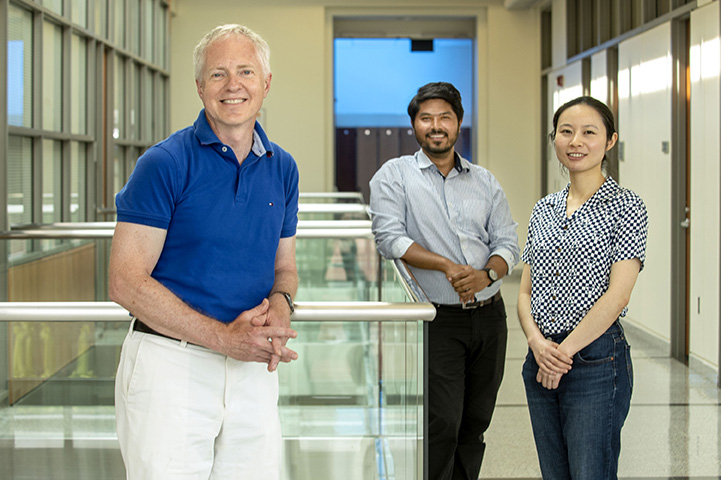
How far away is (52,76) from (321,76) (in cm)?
595

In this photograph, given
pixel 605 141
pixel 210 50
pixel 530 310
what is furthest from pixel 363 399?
pixel 210 50

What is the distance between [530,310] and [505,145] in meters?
10.6

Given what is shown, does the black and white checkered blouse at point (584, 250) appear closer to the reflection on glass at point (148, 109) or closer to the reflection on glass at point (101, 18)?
the reflection on glass at point (101, 18)

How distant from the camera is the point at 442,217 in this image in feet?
10.4

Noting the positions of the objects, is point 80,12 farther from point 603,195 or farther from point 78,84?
point 603,195

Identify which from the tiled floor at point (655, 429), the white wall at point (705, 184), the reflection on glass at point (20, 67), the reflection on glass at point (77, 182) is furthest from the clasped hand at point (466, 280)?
the reflection on glass at point (77, 182)

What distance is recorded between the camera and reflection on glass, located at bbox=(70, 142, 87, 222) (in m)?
8.16

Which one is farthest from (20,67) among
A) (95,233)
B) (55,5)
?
(95,233)

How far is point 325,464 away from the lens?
2615 mm

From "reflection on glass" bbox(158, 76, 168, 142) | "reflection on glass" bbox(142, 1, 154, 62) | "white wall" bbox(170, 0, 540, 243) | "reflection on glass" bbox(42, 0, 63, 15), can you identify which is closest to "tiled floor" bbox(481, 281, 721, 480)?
"reflection on glass" bbox(42, 0, 63, 15)

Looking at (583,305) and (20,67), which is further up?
(20,67)

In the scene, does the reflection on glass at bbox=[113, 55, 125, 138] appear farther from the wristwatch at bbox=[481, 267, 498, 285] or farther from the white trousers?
the white trousers

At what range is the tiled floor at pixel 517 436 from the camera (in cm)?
248

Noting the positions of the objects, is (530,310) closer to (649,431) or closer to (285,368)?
(285,368)
